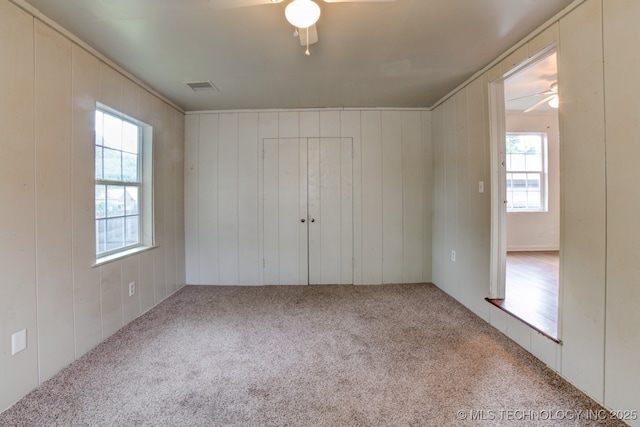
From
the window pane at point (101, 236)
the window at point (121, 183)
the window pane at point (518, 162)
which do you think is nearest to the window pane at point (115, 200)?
the window at point (121, 183)

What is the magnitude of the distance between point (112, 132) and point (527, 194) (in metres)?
6.39

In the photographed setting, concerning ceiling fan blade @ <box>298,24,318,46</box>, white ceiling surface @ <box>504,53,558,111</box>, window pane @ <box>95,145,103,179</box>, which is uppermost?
white ceiling surface @ <box>504,53,558,111</box>

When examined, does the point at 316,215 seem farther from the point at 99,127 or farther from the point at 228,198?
the point at 99,127

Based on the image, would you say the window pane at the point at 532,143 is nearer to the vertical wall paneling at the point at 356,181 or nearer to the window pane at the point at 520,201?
the window pane at the point at 520,201

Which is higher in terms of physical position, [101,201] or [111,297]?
A: [101,201]

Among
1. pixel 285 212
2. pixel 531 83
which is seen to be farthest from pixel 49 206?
pixel 531 83

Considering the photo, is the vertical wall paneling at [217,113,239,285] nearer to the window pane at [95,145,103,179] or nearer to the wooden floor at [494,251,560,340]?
the window pane at [95,145,103,179]

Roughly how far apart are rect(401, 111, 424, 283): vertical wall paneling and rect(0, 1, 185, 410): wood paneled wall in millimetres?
3161

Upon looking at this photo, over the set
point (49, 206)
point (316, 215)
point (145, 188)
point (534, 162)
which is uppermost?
point (534, 162)

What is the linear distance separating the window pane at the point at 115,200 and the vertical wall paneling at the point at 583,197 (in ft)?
11.8

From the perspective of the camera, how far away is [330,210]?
3.73 metres

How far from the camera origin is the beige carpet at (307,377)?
1.47 metres

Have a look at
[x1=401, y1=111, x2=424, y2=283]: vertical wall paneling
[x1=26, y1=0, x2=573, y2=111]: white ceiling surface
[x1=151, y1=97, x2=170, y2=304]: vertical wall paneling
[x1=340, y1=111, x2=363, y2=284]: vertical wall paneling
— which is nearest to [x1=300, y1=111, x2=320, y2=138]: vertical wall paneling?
[x1=340, y1=111, x2=363, y2=284]: vertical wall paneling

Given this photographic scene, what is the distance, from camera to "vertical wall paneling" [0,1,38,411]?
1553 mm
